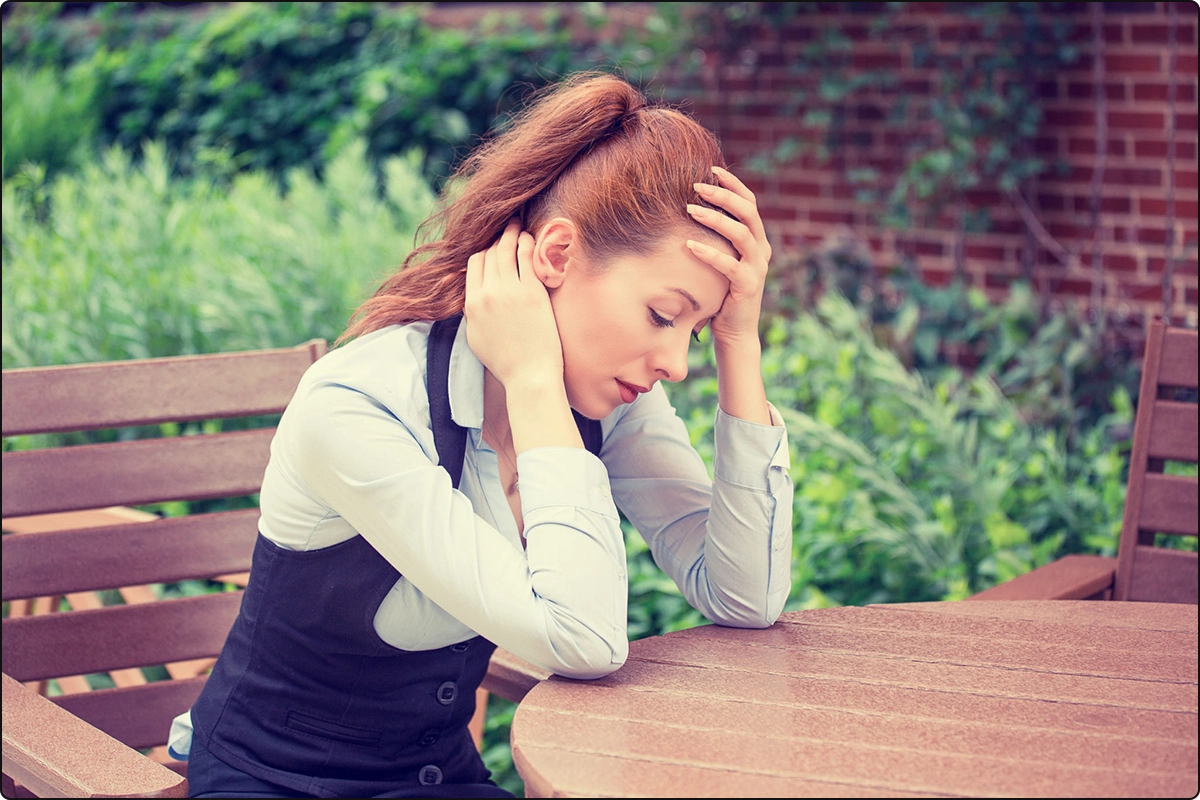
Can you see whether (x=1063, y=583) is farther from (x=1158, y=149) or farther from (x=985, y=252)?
(x=985, y=252)

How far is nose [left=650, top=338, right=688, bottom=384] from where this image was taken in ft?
5.08

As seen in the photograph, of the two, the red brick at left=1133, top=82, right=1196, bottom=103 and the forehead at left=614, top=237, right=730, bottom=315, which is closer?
the forehead at left=614, top=237, right=730, bottom=315

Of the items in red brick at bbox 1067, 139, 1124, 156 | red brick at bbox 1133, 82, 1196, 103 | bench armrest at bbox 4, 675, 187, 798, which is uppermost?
red brick at bbox 1133, 82, 1196, 103

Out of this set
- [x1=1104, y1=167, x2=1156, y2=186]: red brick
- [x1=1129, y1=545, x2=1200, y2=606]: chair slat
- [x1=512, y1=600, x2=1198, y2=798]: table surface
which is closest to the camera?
[x1=512, y1=600, x2=1198, y2=798]: table surface

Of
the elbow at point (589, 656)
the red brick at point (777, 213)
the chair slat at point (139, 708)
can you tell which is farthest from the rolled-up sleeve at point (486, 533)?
the red brick at point (777, 213)

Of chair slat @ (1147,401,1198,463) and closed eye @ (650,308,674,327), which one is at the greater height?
closed eye @ (650,308,674,327)

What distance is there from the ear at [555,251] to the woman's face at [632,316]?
12 mm

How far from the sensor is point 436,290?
169 centimetres

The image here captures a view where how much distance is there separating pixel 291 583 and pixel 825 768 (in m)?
0.74

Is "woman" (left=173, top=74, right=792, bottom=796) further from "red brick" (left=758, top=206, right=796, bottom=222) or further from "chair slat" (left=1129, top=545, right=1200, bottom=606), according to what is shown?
"red brick" (left=758, top=206, right=796, bottom=222)

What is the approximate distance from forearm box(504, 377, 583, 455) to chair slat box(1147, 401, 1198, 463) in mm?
1343

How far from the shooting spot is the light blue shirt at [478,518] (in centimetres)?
140

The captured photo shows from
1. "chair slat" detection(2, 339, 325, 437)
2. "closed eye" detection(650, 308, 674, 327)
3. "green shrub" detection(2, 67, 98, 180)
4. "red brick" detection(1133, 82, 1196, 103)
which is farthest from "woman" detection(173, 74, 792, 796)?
"green shrub" detection(2, 67, 98, 180)

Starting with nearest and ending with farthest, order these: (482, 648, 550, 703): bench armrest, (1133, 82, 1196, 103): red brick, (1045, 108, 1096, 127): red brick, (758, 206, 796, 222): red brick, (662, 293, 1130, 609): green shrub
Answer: (482, 648, 550, 703): bench armrest < (662, 293, 1130, 609): green shrub < (1133, 82, 1196, 103): red brick < (1045, 108, 1096, 127): red brick < (758, 206, 796, 222): red brick
